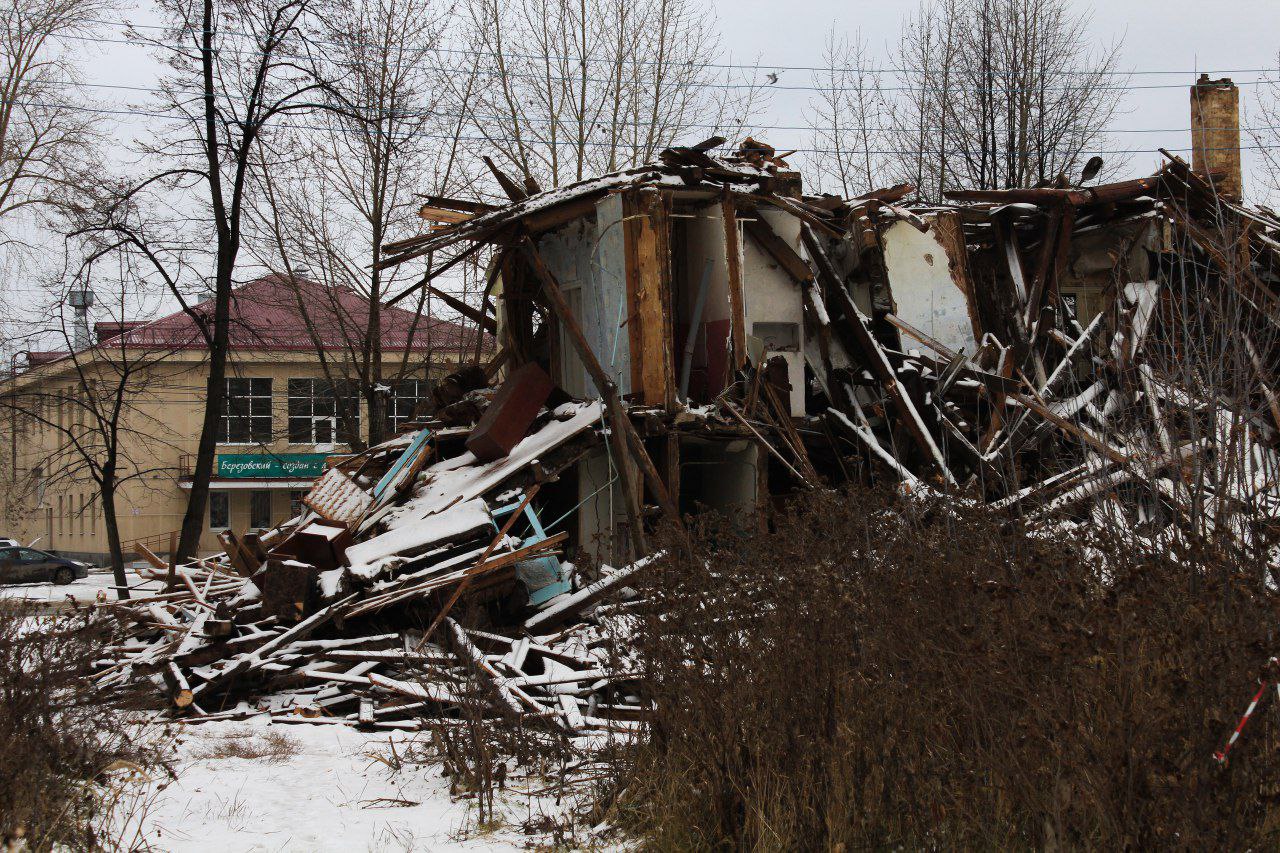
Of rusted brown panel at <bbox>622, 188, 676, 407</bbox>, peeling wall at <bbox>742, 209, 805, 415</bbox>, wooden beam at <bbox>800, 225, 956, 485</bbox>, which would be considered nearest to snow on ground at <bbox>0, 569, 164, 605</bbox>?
rusted brown panel at <bbox>622, 188, 676, 407</bbox>

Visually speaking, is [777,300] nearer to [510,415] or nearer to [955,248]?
[955,248]

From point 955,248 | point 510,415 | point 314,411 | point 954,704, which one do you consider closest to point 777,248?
point 955,248

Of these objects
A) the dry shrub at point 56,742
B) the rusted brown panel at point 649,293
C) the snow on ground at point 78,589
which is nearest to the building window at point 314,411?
the snow on ground at point 78,589

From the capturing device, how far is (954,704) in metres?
4.78

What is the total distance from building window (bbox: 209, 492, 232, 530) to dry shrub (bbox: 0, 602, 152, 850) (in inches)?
1262

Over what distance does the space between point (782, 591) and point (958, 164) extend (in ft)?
67.5

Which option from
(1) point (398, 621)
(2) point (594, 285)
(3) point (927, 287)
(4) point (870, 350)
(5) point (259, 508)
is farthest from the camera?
(5) point (259, 508)

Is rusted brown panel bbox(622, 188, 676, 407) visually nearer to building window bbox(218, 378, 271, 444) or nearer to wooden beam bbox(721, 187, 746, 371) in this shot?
wooden beam bbox(721, 187, 746, 371)

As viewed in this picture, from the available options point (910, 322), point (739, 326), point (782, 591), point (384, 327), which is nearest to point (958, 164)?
point (910, 322)

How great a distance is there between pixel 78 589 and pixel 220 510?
51.7 feet

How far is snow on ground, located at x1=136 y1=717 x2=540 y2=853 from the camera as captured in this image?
226 inches

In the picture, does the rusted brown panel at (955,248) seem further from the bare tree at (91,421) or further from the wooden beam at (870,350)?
the bare tree at (91,421)

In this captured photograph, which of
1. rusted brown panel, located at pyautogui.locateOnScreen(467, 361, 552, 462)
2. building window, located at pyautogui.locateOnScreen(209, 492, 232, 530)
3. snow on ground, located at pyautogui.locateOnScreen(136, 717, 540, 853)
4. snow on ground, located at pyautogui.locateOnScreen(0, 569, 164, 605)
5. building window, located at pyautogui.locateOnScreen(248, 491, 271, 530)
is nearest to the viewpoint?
snow on ground, located at pyautogui.locateOnScreen(136, 717, 540, 853)

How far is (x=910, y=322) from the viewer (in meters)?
15.4
